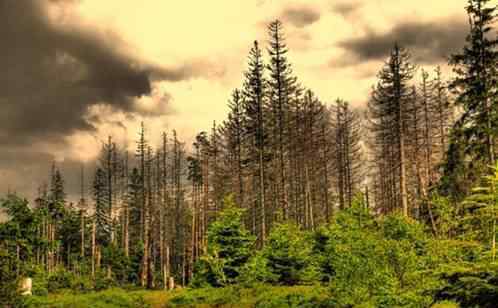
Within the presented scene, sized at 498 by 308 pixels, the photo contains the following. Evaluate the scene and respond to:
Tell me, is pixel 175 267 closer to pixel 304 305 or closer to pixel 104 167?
pixel 104 167

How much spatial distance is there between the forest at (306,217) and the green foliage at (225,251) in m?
0.08

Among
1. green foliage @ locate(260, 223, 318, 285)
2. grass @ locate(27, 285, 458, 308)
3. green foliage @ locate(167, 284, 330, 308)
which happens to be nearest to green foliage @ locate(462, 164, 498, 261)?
grass @ locate(27, 285, 458, 308)

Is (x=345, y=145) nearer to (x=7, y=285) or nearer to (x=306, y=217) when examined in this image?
(x=306, y=217)

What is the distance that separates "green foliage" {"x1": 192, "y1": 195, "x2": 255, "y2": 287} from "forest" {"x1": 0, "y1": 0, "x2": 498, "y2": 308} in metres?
0.08

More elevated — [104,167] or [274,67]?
[274,67]

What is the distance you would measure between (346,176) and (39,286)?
32013 mm

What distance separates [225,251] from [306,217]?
1865 centimetres

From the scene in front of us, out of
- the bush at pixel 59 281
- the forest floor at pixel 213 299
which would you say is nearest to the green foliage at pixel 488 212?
the forest floor at pixel 213 299

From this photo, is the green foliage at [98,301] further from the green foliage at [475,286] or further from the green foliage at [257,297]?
the green foliage at [475,286]

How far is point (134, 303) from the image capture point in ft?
100

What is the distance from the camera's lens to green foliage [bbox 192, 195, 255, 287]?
96.2ft

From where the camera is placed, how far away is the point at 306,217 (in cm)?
4741

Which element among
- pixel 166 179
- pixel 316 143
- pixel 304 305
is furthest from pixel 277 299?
pixel 166 179

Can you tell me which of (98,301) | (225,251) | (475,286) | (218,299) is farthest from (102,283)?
(475,286)
